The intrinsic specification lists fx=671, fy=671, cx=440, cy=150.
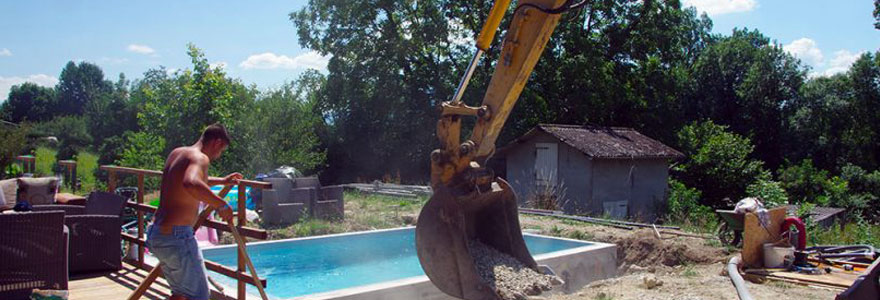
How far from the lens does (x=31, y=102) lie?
2766 inches

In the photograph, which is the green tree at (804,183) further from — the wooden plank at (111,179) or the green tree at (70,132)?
the green tree at (70,132)

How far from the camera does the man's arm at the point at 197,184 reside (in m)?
3.85

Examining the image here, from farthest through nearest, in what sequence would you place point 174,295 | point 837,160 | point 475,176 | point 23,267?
point 837,160 < point 475,176 < point 23,267 < point 174,295

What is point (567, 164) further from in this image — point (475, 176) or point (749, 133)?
point (749, 133)

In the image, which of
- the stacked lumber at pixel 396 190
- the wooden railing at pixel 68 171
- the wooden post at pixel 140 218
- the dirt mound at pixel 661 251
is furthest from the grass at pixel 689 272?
the wooden railing at pixel 68 171

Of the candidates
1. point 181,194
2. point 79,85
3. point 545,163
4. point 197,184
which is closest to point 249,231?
point 181,194

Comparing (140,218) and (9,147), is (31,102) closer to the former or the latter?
(9,147)

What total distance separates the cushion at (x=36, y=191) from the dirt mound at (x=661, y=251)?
8.47 metres

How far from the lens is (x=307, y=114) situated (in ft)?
79.6

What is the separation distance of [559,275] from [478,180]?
3.07 meters

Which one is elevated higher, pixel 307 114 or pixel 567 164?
pixel 307 114

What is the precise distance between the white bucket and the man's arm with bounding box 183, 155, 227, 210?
6.95 meters

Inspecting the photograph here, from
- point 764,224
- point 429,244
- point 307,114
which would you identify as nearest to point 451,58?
point 307,114

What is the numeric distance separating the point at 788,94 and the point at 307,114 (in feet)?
102
